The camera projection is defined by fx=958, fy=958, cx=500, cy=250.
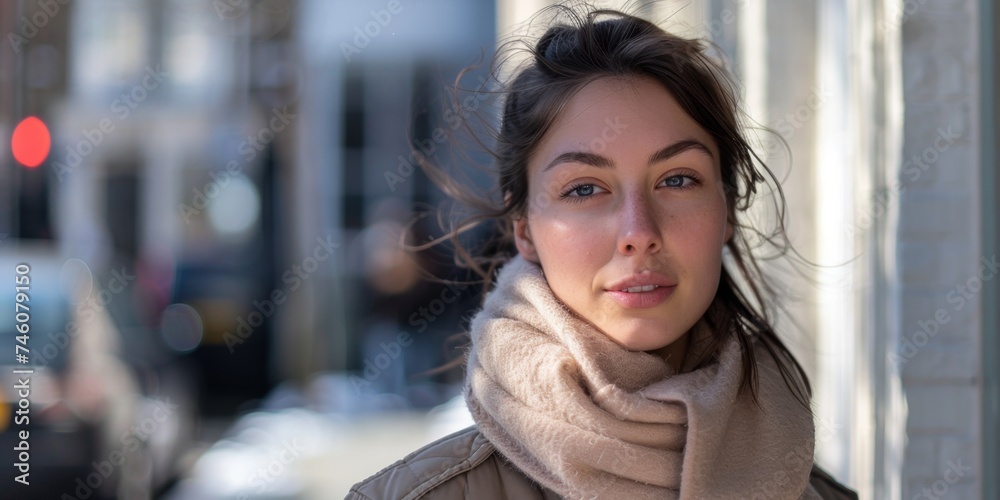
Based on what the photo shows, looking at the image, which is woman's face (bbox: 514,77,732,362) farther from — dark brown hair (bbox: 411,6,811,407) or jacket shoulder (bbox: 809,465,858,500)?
jacket shoulder (bbox: 809,465,858,500)

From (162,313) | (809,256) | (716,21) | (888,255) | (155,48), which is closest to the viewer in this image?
(888,255)

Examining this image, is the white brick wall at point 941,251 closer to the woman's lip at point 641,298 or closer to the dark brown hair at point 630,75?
the dark brown hair at point 630,75

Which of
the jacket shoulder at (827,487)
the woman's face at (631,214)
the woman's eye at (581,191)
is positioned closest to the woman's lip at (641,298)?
the woman's face at (631,214)

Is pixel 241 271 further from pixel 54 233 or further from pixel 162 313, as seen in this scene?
pixel 54 233

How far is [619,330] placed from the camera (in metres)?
1.58

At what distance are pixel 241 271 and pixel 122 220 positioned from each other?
1.56 meters

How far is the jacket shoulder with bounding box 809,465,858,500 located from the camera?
5.87 feet

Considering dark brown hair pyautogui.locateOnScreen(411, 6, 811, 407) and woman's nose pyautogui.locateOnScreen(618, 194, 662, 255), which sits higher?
dark brown hair pyautogui.locateOnScreen(411, 6, 811, 407)

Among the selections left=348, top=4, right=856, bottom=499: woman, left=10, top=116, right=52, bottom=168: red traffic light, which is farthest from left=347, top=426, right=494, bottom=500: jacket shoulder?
left=10, top=116, right=52, bottom=168: red traffic light

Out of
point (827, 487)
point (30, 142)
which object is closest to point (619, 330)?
point (827, 487)

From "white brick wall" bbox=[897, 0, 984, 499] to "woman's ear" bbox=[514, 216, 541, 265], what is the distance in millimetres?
1161

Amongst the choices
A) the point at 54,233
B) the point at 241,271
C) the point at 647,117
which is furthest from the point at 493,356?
the point at 54,233

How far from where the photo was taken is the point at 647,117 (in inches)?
63.8

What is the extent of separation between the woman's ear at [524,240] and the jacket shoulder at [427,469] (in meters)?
0.34
